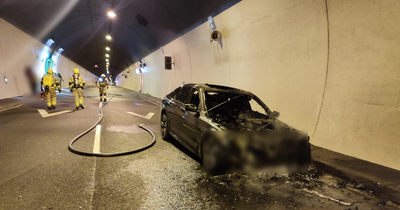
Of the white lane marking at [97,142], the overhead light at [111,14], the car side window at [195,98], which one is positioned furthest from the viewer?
the overhead light at [111,14]

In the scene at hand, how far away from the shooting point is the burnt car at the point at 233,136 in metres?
3.60

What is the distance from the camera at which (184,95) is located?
5672 millimetres

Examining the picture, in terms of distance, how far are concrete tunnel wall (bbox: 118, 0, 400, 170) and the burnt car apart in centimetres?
157

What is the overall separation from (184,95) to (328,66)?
3.57 m

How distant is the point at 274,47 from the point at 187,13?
16.2 ft

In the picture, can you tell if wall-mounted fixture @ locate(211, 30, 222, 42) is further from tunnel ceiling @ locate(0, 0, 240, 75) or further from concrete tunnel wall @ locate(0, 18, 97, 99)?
concrete tunnel wall @ locate(0, 18, 97, 99)

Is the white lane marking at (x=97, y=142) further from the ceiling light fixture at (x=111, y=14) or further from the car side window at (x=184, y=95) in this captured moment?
the ceiling light fixture at (x=111, y=14)

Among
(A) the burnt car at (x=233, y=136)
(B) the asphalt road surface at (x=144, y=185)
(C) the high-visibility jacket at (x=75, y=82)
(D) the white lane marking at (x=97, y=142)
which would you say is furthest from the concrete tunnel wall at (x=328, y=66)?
(C) the high-visibility jacket at (x=75, y=82)

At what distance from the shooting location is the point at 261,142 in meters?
3.60

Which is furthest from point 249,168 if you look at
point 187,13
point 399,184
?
point 187,13

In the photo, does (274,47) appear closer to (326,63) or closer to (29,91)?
(326,63)

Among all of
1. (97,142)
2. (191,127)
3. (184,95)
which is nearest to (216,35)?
(184,95)

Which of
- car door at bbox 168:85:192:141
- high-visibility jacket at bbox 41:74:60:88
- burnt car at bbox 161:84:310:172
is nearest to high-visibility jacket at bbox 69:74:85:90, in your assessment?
high-visibility jacket at bbox 41:74:60:88

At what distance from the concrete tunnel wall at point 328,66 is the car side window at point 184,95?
298 cm
